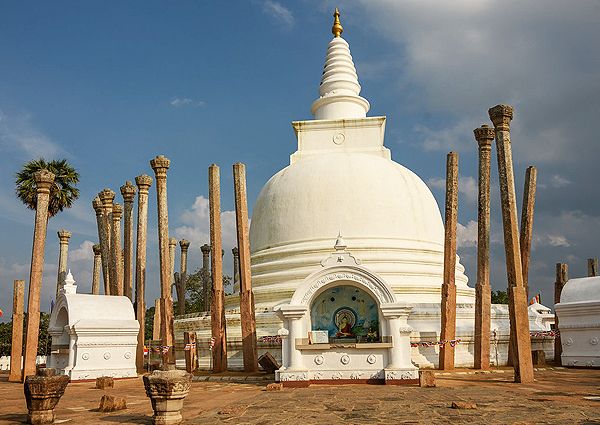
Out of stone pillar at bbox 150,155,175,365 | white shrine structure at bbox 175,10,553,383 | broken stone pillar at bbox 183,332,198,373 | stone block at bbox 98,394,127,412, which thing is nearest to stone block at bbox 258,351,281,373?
white shrine structure at bbox 175,10,553,383

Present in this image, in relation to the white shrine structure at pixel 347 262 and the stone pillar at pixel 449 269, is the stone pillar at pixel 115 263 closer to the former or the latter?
the white shrine structure at pixel 347 262

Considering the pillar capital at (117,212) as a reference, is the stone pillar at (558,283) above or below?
below

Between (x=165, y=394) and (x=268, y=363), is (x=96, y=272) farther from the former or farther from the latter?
(x=165, y=394)

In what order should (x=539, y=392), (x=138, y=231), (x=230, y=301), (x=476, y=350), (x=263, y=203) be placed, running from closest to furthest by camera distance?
(x=539, y=392) < (x=476, y=350) < (x=138, y=231) < (x=230, y=301) < (x=263, y=203)

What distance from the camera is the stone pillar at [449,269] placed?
1956 cm

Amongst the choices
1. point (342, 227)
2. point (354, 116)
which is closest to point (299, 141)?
point (354, 116)

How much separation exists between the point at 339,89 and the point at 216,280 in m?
16.6

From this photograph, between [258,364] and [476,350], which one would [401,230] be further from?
[258,364]

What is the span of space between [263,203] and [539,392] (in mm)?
17804

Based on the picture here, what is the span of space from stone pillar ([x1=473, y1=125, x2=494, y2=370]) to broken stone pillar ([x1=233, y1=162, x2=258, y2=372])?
299 inches

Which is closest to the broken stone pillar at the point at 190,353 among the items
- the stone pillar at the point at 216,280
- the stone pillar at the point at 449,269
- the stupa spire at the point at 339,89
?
the stone pillar at the point at 216,280

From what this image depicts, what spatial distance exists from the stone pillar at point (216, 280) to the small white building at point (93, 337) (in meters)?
3.19

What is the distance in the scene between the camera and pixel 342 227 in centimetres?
2616

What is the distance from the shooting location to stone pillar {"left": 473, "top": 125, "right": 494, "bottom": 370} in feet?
65.6
